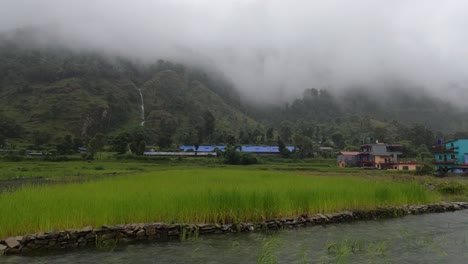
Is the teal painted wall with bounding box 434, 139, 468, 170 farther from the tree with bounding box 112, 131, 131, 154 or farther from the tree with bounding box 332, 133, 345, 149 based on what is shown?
the tree with bounding box 112, 131, 131, 154

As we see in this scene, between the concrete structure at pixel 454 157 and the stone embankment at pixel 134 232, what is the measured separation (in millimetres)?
52352

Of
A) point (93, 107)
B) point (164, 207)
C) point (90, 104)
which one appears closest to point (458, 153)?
point (164, 207)

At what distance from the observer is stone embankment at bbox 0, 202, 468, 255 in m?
12.5

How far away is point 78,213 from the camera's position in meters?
14.3

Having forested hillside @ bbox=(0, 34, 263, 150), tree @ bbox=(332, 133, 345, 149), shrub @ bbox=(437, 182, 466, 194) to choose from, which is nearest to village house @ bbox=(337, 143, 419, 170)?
tree @ bbox=(332, 133, 345, 149)

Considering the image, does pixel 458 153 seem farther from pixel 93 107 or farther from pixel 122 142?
pixel 93 107

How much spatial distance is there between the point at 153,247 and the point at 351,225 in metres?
9.62

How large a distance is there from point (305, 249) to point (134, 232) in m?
6.60

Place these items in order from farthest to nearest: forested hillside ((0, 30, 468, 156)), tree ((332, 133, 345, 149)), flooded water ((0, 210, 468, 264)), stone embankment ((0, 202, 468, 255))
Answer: tree ((332, 133, 345, 149)), forested hillside ((0, 30, 468, 156)), stone embankment ((0, 202, 468, 255)), flooded water ((0, 210, 468, 264))

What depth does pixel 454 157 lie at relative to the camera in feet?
206

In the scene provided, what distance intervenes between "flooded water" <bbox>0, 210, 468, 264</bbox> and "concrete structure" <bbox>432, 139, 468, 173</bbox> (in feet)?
171

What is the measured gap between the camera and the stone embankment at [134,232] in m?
12.5

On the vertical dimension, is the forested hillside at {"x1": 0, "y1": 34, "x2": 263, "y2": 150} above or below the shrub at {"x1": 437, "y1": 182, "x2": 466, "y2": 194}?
above

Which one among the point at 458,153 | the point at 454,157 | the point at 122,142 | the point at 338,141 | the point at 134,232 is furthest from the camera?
the point at 338,141
